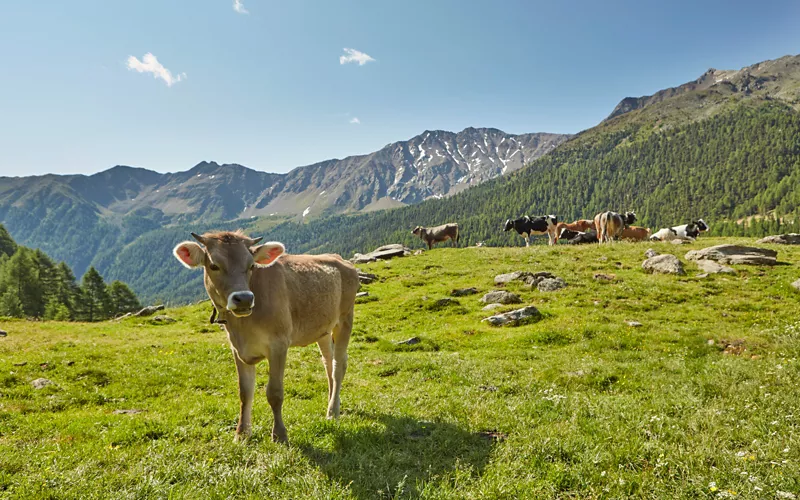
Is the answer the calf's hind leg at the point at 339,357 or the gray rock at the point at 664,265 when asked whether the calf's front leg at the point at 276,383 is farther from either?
the gray rock at the point at 664,265

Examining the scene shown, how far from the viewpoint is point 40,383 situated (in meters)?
12.0

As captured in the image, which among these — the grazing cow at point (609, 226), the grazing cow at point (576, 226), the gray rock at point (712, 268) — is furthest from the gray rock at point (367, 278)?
the grazing cow at point (576, 226)

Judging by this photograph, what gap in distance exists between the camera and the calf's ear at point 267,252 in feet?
22.5

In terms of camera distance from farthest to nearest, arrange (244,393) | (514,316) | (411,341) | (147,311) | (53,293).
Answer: (53,293) < (147,311) < (514,316) < (411,341) < (244,393)

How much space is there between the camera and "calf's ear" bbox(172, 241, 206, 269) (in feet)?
20.7

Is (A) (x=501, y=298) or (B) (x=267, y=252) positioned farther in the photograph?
(A) (x=501, y=298)

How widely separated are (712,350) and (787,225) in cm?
19530

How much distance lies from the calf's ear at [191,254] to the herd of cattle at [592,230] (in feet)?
148

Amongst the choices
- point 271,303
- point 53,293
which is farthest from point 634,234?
point 53,293

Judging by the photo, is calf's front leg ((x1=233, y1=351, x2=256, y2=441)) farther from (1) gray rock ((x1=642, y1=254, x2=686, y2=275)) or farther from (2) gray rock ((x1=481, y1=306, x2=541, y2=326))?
(1) gray rock ((x1=642, y1=254, x2=686, y2=275))

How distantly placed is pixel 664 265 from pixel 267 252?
2792cm

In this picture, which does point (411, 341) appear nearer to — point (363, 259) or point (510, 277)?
point (510, 277)

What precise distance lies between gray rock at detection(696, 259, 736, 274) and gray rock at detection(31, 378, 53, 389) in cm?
3396

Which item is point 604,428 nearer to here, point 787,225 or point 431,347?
point 431,347
